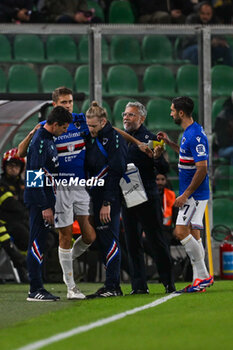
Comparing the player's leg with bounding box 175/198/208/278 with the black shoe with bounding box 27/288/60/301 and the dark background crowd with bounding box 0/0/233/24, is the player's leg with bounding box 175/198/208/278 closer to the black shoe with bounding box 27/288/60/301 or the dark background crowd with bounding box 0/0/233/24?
the black shoe with bounding box 27/288/60/301

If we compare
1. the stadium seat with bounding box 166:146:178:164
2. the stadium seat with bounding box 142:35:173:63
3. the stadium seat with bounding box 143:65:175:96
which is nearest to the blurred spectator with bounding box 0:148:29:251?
the stadium seat with bounding box 166:146:178:164

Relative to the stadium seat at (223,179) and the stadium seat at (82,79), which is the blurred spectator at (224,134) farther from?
the stadium seat at (82,79)

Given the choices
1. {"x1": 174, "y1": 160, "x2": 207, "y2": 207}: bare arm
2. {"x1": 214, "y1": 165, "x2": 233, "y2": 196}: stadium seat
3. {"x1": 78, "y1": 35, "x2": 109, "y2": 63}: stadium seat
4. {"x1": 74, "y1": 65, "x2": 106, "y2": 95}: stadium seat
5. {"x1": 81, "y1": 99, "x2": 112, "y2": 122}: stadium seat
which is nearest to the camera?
{"x1": 174, "y1": 160, "x2": 207, "y2": 207}: bare arm

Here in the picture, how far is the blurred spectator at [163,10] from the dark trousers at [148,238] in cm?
793

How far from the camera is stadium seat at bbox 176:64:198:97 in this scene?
14.2m

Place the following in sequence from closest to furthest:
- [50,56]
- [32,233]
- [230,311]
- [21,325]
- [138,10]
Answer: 1. [21,325]
2. [230,311]
3. [32,233]
4. [50,56]
5. [138,10]

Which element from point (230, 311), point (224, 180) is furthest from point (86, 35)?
point (230, 311)

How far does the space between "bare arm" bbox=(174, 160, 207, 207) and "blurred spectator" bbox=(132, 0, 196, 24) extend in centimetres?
820

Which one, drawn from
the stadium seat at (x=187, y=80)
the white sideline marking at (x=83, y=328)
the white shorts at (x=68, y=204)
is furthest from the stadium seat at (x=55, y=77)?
the white sideline marking at (x=83, y=328)

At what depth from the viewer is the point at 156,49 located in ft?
47.2

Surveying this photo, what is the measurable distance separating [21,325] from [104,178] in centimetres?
283

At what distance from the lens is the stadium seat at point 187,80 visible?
14.2m

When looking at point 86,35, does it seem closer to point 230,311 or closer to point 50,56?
point 50,56

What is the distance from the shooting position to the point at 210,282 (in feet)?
31.1
